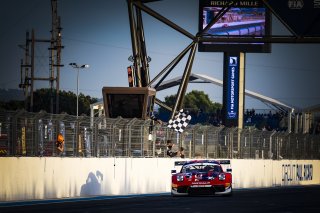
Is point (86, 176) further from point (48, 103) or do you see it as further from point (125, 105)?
point (48, 103)

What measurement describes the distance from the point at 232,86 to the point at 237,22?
5422 millimetres

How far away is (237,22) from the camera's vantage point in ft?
261

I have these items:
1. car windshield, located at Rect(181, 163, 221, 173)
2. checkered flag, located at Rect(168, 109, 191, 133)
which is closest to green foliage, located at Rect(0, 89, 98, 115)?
checkered flag, located at Rect(168, 109, 191, 133)

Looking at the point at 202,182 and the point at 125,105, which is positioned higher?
the point at 125,105

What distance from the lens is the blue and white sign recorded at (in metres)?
79.8

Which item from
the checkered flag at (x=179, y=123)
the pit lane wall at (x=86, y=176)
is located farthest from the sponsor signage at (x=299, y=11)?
the checkered flag at (x=179, y=123)

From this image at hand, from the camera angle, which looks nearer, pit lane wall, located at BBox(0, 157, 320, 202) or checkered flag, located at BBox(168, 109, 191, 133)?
pit lane wall, located at BBox(0, 157, 320, 202)

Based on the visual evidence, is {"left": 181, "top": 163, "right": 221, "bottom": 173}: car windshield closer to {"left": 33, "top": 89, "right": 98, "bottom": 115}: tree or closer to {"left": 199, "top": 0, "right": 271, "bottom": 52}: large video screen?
{"left": 199, "top": 0, "right": 271, "bottom": 52}: large video screen

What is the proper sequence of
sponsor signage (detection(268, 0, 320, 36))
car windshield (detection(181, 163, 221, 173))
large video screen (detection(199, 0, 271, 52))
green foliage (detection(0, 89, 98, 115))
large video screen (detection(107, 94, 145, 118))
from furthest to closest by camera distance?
green foliage (detection(0, 89, 98, 115))
large video screen (detection(199, 0, 271, 52))
sponsor signage (detection(268, 0, 320, 36))
large video screen (detection(107, 94, 145, 118))
car windshield (detection(181, 163, 221, 173))

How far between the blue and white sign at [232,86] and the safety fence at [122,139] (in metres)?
28.4

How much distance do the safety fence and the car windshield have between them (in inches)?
102

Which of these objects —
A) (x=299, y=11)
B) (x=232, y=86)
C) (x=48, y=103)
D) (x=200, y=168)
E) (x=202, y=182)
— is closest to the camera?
(x=202, y=182)

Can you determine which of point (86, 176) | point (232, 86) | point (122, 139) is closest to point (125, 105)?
point (122, 139)

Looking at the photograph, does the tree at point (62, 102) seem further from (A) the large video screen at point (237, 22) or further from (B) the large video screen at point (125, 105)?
(B) the large video screen at point (125, 105)
